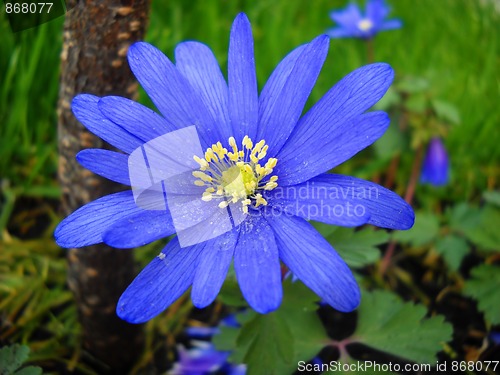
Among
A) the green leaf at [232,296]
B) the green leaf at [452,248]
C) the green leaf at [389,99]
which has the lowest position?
the green leaf at [452,248]

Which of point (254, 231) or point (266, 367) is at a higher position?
point (254, 231)

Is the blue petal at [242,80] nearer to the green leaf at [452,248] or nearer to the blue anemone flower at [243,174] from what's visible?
the blue anemone flower at [243,174]

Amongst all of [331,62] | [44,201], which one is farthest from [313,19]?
[44,201]

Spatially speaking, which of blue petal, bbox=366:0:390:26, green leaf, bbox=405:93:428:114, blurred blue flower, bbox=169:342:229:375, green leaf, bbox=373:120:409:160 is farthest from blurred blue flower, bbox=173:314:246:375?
blue petal, bbox=366:0:390:26

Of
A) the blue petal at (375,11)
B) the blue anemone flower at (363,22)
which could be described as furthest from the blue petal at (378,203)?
the blue petal at (375,11)

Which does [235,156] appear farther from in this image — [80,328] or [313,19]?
[313,19]

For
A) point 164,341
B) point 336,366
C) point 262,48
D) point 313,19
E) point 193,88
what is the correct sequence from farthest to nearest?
point 313,19, point 262,48, point 164,341, point 336,366, point 193,88
